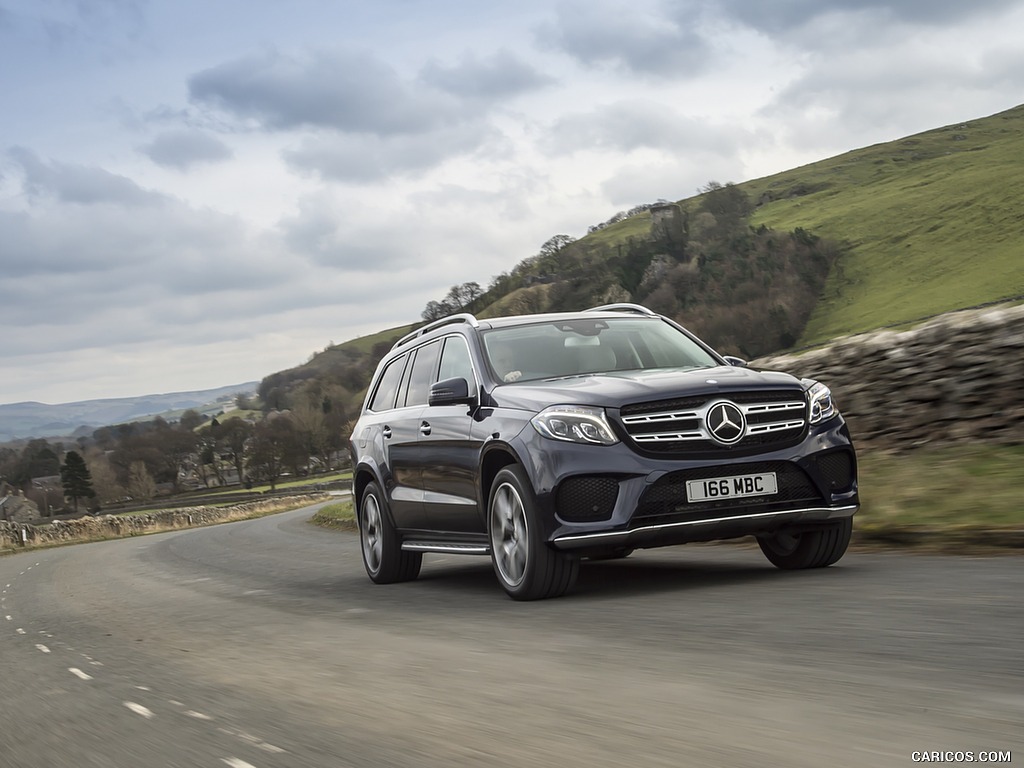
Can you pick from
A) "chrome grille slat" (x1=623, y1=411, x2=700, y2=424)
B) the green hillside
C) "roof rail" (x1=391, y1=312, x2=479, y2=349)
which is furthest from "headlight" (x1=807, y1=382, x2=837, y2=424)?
the green hillside

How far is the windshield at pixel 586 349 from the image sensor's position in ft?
27.8

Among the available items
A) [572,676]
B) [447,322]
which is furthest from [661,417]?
Answer: [447,322]

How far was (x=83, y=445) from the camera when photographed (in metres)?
167

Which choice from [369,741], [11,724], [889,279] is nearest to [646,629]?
[369,741]

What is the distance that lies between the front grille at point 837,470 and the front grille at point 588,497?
1.34 m

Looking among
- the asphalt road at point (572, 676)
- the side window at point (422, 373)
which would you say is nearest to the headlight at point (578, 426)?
the asphalt road at point (572, 676)

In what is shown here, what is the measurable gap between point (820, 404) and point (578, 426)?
159 cm

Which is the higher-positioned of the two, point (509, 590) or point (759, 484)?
point (759, 484)

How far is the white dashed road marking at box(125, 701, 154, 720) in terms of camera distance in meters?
5.39

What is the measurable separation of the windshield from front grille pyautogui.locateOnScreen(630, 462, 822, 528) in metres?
1.33

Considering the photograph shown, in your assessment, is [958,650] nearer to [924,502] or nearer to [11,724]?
[11,724]

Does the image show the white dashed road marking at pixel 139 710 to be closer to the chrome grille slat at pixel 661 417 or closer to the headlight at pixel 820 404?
the chrome grille slat at pixel 661 417

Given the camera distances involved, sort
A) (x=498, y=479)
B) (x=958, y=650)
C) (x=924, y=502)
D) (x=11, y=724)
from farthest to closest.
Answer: (x=924, y=502), (x=498, y=479), (x=11, y=724), (x=958, y=650)

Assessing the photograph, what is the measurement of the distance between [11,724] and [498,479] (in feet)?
10.6
